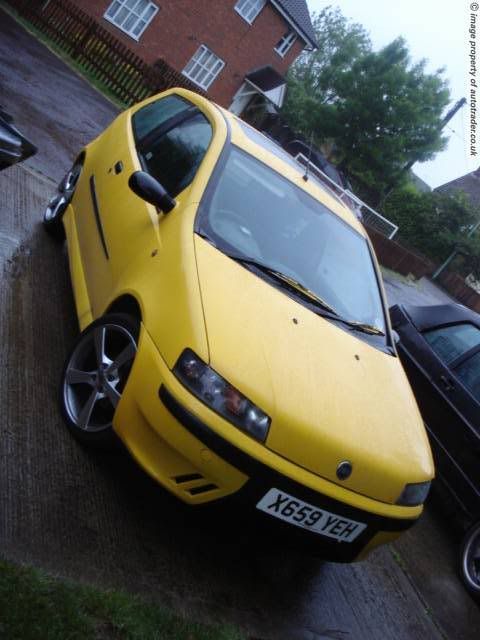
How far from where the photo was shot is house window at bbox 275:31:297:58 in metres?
29.8

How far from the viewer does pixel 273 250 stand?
3609 millimetres

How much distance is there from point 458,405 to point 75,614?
12.6 ft

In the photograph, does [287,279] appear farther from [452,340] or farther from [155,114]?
[452,340]

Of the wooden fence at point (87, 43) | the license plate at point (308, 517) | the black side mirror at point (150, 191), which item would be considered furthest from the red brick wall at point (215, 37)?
the license plate at point (308, 517)

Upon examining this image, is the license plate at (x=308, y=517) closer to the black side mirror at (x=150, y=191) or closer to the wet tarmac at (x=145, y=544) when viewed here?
the wet tarmac at (x=145, y=544)

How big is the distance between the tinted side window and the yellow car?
0.01 m

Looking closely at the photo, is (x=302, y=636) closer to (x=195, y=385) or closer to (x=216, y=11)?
(x=195, y=385)

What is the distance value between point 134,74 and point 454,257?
20.6 metres

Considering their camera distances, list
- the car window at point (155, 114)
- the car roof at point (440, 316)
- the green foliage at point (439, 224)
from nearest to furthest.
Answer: the car window at point (155, 114), the car roof at point (440, 316), the green foliage at point (439, 224)

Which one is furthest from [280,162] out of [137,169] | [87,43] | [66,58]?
[87,43]

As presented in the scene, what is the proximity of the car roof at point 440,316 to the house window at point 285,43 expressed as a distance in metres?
27.0

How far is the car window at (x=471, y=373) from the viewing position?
523 cm

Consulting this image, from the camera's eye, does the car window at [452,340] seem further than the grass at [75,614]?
Yes

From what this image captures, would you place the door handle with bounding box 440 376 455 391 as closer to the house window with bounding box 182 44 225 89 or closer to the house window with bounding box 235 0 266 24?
the house window with bounding box 182 44 225 89
